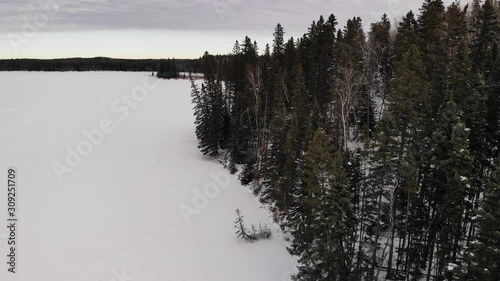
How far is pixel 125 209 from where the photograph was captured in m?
36.3

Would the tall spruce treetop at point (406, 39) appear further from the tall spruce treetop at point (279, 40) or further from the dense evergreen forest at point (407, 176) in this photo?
the tall spruce treetop at point (279, 40)

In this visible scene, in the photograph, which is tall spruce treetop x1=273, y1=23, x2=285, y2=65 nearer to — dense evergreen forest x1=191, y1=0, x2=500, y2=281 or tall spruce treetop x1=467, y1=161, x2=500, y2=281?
dense evergreen forest x1=191, y1=0, x2=500, y2=281

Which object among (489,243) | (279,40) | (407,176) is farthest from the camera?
(279,40)

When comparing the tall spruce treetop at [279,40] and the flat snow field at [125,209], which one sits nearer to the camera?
the flat snow field at [125,209]

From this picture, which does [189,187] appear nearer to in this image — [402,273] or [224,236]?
[224,236]

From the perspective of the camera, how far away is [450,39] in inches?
1475

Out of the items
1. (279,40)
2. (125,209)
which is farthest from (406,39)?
(125,209)

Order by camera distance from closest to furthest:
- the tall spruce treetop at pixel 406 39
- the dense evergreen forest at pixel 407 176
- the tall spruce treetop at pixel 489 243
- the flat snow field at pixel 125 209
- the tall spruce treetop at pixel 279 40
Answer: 1. the tall spruce treetop at pixel 489 243
2. the dense evergreen forest at pixel 407 176
3. the flat snow field at pixel 125 209
4. the tall spruce treetop at pixel 406 39
5. the tall spruce treetop at pixel 279 40

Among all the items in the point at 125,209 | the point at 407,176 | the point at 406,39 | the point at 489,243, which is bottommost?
the point at 125,209

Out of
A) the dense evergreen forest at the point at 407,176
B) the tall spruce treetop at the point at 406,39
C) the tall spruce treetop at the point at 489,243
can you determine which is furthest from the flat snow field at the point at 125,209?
the tall spruce treetop at the point at 406,39

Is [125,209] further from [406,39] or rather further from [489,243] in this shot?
[406,39]

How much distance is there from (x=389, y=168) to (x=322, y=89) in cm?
2794

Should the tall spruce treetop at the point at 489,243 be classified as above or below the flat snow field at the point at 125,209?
above

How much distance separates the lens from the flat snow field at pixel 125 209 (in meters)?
27.2
